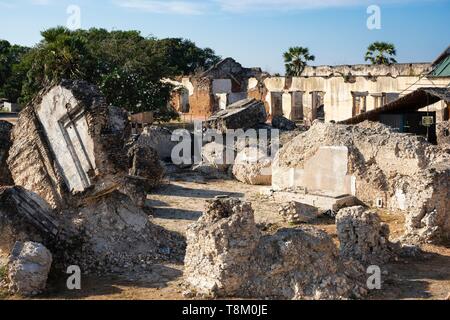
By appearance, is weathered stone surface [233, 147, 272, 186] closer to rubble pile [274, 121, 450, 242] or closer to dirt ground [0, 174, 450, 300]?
rubble pile [274, 121, 450, 242]

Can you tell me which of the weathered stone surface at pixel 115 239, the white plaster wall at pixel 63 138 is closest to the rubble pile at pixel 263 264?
the weathered stone surface at pixel 115 239

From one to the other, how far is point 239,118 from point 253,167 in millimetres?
4695

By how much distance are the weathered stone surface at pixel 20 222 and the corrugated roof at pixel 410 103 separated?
37.1 feet

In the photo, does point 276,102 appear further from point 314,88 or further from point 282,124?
point 282,124

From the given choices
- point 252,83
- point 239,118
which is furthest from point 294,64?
point 239,118

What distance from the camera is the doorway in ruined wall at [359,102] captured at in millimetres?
28875

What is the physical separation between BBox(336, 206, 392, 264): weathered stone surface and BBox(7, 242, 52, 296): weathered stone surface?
176 inches

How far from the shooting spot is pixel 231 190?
16.8 meters

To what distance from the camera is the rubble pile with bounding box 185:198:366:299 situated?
8.18 m

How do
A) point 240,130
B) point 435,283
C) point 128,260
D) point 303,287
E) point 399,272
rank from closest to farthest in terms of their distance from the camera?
point 303,287
point 435,283
point 399,272
point 128,260
point 240,130

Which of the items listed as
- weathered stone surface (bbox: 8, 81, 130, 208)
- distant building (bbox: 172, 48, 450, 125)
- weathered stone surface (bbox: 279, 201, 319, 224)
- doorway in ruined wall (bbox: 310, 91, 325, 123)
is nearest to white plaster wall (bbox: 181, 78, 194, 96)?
distant building (bbox: 172, 48, 450, 125)
